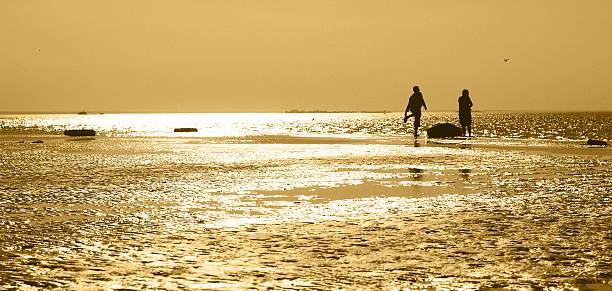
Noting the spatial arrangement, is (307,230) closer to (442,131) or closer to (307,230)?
(307,230)

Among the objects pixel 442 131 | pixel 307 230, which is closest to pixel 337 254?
pixel 307 230

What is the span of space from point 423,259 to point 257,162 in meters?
14.4

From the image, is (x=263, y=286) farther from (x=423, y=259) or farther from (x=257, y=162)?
(x=257, y=162)

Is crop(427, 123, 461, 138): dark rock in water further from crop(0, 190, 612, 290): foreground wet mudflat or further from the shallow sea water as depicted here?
crop(0, 190, 612, 290): foreground wet mudflat

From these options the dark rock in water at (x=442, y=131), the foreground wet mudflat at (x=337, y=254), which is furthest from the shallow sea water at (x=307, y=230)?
the dark rock in water at (x=442, y=131)

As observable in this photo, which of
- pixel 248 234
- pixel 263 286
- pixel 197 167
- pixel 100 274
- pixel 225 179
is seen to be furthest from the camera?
pixel 197 167

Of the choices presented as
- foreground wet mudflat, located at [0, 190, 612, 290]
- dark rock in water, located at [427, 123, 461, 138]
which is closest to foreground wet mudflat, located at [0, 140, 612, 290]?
foreground wet mudflat, located at [0, 190, 612, 290]

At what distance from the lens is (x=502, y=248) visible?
300 inches

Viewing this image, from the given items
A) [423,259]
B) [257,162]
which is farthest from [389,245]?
[257,162]

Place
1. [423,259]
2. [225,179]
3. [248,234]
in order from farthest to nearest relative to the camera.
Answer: [225,179], [248,234], [423,259]

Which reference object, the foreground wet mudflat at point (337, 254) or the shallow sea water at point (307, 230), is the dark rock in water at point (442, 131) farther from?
→ the foreground wet mudflat at point (337, 254)

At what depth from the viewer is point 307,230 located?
8.83m

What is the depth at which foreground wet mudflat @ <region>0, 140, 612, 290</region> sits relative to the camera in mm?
6352

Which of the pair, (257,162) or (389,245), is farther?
(257,162)
